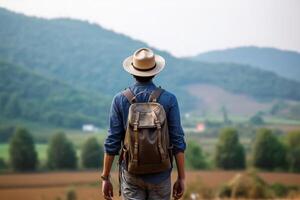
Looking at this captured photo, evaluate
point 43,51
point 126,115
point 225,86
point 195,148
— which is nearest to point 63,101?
point 43,51

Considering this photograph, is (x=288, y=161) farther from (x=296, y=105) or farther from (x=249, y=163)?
(x=296, y=105)

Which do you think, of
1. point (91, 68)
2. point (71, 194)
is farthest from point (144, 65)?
point (91, 68)

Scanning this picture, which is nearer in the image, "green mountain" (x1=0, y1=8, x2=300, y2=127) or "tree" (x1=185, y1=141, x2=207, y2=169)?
"tree" (x1=185, y1=141, x2=207, y2=169)

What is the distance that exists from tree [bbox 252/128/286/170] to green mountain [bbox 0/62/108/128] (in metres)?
20.4

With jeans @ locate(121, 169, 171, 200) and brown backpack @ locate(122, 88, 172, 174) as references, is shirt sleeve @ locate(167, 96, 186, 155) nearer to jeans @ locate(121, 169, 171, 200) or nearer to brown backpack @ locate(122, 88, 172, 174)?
brown backpack @ locate(122, 88, 172, 174)

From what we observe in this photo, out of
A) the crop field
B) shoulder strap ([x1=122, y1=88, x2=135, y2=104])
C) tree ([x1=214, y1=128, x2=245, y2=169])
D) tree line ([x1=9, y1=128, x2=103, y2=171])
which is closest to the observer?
shoulder strap ([x1=122, y1=88, x2=135, y2=104])

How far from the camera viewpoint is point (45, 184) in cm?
2772

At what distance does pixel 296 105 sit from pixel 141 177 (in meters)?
42.0

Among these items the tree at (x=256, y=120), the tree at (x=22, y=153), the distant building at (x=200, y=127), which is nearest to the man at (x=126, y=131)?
the tree at (x=22, y=153)

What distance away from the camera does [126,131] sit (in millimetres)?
Result: 3453

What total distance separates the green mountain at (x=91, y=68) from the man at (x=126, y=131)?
46348mm

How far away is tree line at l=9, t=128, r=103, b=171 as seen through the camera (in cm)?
3184

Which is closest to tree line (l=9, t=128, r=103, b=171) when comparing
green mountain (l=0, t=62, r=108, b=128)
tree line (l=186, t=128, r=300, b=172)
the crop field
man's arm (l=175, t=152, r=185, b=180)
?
the crop field

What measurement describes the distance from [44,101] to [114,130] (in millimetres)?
51836
